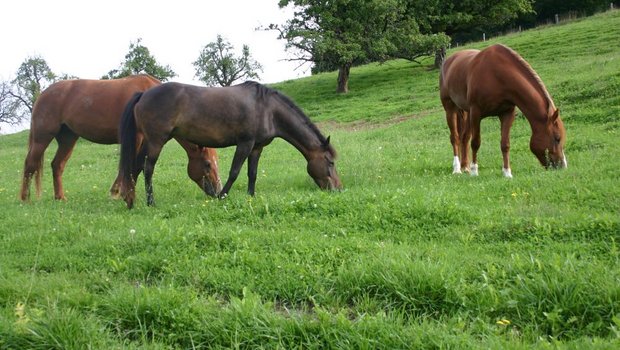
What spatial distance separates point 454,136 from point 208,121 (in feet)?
17.7

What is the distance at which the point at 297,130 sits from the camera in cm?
834

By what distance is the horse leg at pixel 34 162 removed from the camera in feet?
31.1

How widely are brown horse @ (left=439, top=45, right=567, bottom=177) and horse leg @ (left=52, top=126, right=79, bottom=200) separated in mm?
7800

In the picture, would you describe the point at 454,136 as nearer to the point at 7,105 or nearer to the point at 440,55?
the point at 440,55

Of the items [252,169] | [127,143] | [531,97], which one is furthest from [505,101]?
[127,143]

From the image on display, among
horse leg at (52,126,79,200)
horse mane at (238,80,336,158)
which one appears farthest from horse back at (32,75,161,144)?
horse mane at (238,80,336,158)

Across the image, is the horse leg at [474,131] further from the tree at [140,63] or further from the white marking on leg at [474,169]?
the tree at [140,63]

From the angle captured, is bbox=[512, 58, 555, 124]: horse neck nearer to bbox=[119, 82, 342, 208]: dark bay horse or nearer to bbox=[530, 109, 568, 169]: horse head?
bbox=[530, 109, 568, 169]: horse head

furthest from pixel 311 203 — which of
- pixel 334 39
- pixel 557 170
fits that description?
pixel 334 39

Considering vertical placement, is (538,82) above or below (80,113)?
below

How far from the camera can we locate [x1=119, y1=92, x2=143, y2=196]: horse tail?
7.52 m

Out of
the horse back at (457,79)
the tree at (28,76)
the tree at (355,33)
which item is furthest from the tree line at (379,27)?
the tree at (28,76)

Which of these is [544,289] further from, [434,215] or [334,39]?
[334,39]

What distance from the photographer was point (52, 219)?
22.7ft
